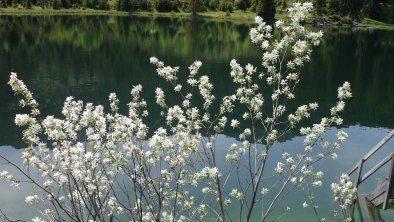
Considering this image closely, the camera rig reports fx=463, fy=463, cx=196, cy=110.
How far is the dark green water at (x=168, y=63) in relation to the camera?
3429cm

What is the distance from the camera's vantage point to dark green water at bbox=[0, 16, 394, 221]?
113 ft

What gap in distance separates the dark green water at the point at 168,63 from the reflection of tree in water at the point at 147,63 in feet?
0.35

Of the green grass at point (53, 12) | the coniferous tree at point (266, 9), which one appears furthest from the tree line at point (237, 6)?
the green grass at point (53, 12)

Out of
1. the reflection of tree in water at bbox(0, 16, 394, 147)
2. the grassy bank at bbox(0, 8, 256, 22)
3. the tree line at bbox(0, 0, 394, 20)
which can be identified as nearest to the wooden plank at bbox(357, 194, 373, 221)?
the reflection of tree in water at bbox(0, 16, 394, 147)

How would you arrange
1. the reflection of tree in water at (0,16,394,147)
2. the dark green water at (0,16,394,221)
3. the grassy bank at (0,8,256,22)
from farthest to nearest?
the grassy bank at (0,8,256,22), the reflection of tree in water at (0,16,394,147), the dark green water at (0,16,394,221)

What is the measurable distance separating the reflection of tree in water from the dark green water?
0.11 m

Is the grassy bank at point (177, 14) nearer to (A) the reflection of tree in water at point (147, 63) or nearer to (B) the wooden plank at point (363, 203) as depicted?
(A) the reflection of tree in water at point (147, 63)

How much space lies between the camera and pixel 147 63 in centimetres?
6272

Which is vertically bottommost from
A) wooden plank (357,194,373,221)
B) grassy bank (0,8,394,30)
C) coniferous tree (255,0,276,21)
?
wooden plank (357,194,373,221)

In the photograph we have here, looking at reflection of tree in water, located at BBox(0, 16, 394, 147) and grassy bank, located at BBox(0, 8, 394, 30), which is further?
grassy bank, located at BBox(0, 8, 394, 30)

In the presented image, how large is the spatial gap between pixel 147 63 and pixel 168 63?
113 inches

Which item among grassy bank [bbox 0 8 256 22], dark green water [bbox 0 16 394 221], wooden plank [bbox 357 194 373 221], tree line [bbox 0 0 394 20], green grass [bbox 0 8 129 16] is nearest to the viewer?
wooden plank [bbox 357 194 373 221]

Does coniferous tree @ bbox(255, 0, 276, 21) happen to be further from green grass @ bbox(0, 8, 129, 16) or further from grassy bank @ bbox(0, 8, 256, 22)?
green grass @ bbox(0, 8, 129, 16)

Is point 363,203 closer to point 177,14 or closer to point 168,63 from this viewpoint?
point 168,63
